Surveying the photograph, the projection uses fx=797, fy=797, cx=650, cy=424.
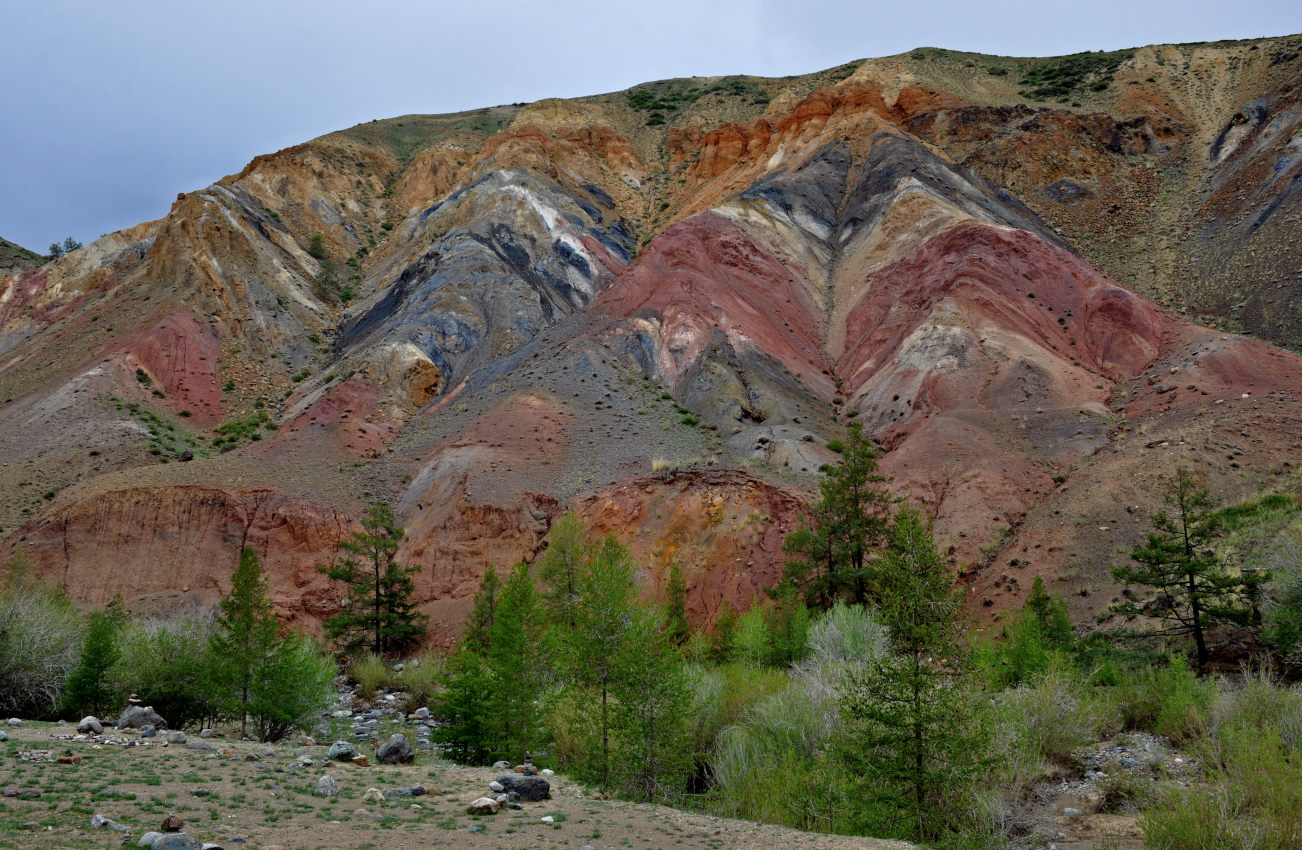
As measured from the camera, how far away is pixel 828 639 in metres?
24.0

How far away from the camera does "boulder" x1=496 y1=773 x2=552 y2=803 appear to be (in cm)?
1456

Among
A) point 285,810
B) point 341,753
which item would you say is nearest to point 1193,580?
point 341,753

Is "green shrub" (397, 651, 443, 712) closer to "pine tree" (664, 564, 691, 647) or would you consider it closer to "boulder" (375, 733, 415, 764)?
"pine tree" (664, 564, 691, 647)

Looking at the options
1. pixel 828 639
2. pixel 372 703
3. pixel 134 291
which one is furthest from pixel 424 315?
pixel 828 639

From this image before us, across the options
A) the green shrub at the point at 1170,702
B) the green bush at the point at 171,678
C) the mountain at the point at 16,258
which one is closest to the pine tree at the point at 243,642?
the green bush at the point at 171,678

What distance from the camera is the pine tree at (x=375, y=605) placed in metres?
34.6

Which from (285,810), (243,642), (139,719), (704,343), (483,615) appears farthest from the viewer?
(704,343)

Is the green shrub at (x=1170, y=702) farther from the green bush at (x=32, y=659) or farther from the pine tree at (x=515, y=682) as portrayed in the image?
the green bush at (x=32, y=659)

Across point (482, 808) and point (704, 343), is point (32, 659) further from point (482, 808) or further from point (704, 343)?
point (704, 343)

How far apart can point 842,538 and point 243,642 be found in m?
21.1

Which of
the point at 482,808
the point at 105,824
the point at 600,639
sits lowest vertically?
the point at 482,808

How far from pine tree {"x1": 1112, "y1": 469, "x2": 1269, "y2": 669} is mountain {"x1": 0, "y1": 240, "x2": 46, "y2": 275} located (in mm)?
96039

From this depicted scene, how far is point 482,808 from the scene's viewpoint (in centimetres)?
1311

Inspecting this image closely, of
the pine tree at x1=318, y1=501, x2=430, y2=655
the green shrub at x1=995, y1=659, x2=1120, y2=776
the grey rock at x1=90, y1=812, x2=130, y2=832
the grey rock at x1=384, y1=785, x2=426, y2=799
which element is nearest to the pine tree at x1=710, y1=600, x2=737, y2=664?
the green shrub at x1=995, y1=659, x2=1120, y2=776
